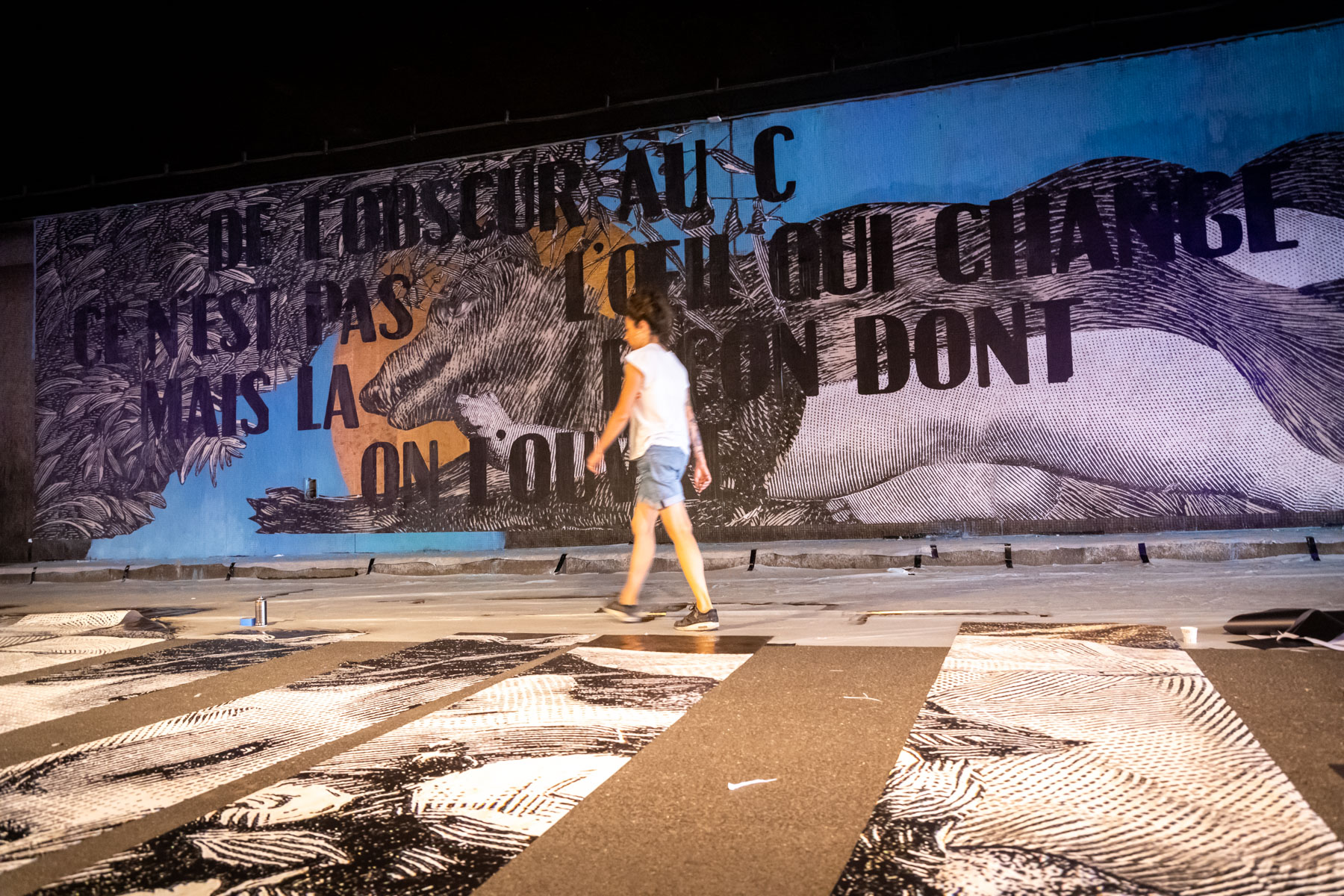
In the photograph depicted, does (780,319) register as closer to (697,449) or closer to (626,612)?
(697,449)

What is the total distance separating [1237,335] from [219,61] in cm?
1024

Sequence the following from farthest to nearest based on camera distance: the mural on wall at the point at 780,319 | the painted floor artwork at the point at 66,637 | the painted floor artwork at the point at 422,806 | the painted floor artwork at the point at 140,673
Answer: the mural on wall at the point at 780,319, the painted floor artwork at the point at 66,637, the painted floor artwork at the point at 140,673, the painted floor artwork at the point at 422,806

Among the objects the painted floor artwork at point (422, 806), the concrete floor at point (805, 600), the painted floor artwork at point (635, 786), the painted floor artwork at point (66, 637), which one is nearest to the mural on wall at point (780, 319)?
the concrete floor at point (805, 600)

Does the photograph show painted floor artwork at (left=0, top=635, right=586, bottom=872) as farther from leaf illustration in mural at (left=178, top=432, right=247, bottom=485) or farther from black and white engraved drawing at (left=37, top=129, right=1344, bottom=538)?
leaf illustration in mural at (left=178, top=432, right=247, bottom=485)

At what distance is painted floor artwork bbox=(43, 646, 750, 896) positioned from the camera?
1969 mm

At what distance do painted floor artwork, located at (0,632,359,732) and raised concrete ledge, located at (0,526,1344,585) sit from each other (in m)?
4.17

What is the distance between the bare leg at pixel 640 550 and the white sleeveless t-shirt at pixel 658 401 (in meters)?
0.34

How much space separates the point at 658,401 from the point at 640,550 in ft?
2.89

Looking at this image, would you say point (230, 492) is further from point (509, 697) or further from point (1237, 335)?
point (1237, 335)

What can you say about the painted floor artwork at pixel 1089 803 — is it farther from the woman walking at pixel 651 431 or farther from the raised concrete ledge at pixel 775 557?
the raised concrete ledge at pixel 775 557

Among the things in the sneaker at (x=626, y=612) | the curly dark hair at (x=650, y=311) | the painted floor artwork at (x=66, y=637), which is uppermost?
the curly dark hair at (x=650, y=311)

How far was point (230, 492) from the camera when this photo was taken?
12.0m

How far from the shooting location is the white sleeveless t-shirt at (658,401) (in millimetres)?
5395

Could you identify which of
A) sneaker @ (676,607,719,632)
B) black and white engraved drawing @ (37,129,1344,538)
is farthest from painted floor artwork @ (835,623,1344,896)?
black and white engraved drawing @ (37,129,1344,538)
